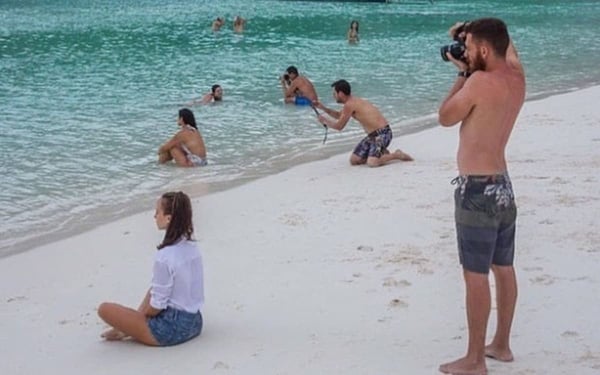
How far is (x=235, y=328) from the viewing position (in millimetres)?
5777

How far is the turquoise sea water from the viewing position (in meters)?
11.3

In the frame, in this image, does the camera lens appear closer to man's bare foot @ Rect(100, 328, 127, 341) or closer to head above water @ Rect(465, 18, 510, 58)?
head above water @ Rect(465, 18, 510, 58)

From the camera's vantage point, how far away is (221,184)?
36.9 ft

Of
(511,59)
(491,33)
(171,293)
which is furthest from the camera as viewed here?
(171,293)

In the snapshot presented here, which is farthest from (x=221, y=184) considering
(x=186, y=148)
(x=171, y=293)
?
(x=171, y=293)

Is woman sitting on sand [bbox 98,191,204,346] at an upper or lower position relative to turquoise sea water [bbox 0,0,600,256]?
upper

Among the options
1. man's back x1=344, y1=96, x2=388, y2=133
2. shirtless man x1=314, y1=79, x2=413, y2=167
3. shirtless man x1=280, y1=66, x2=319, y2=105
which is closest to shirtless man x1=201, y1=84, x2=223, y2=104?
shirtless man x1=280, y1=66, x2=319, y2=105

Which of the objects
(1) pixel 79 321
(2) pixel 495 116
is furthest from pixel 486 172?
(1) pixel 79 321

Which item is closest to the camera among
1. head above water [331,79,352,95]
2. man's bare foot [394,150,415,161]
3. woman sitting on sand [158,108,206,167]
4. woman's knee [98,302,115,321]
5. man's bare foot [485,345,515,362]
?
man's bare foot [485,345,515,362]

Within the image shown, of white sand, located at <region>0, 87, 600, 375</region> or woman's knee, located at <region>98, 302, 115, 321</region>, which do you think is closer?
white sand, located at <region>0, 87, 600, 375</region>

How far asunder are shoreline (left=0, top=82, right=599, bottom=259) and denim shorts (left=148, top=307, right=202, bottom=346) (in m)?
3.20

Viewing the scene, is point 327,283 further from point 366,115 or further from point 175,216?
point 366,115

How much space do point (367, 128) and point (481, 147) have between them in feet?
23.6

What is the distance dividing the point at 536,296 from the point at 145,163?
7786 millimetres
